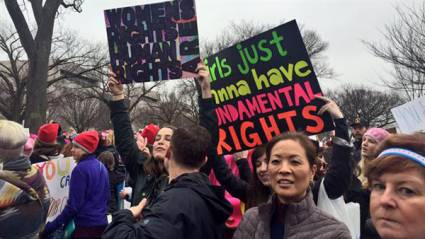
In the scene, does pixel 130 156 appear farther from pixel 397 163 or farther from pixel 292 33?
pixel 397 163

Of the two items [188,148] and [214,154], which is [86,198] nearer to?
[214,154]

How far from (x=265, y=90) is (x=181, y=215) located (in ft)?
6.37

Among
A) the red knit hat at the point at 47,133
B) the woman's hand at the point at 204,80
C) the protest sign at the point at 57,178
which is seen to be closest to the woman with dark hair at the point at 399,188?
the woman's hand at the point at 204,80

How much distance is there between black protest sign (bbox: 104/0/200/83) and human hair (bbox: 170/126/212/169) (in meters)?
1.34

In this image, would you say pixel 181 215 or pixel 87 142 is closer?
pixel 181 215

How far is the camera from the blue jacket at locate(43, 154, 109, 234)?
14.4 feet

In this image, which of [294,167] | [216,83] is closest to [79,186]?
[216,83]

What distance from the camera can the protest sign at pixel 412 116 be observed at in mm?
4102

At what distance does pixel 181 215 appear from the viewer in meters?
2.21

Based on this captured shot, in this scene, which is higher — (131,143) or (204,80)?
(204,80)

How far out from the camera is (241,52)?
4078 millimetres

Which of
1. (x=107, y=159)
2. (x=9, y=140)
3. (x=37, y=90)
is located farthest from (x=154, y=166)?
(x=37, y=90)

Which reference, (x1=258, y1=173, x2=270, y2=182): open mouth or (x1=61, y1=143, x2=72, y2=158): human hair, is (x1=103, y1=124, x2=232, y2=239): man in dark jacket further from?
(x1=61, y1=143, x2=72, y2=158): human hair

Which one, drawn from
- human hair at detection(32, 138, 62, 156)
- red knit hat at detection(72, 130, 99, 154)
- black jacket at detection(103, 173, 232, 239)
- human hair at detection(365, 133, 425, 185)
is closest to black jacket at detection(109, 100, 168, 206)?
black jacket at detection(103, 173, 232, 239)
